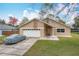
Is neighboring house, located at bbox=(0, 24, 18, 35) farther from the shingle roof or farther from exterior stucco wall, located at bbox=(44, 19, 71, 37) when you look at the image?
exterior stucco wall, located at bbox=(44, 19, 71, 37)

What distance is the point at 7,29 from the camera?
2293mm

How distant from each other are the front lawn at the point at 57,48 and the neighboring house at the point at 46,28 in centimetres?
7

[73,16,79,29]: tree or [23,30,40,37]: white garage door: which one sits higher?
[73,16,79,29]: tree

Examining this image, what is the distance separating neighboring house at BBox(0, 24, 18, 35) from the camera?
7.50 ft

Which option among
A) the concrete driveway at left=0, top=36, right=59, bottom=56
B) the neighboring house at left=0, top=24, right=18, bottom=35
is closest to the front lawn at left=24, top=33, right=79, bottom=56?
the concrete driveway at left=0, top=36, right=59, bottom=56

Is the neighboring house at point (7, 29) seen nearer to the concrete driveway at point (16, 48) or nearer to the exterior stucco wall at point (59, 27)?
the concrete driveway at point (16, 48)

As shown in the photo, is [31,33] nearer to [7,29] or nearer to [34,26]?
[34,26]

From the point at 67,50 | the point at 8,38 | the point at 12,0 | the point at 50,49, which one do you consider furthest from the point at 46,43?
the point at 12,0

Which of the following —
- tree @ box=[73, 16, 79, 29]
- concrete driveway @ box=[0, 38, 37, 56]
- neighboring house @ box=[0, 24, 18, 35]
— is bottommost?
concrete driveway @ box=[0, 38, 37, 56]

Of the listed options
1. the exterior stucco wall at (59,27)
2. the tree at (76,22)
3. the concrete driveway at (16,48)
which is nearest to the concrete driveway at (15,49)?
the concrete driveway at (16,48)

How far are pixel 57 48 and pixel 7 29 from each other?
21.2 inches

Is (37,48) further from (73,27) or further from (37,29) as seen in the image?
(73,27)

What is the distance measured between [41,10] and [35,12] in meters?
0.06

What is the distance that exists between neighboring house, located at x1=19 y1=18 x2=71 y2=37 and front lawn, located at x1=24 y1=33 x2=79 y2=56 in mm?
→ 74
